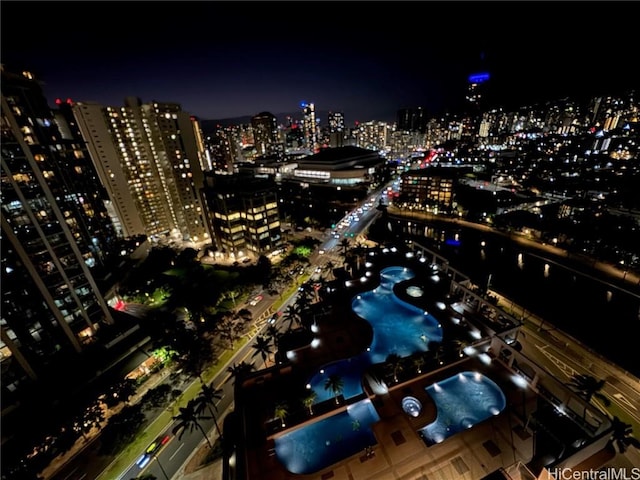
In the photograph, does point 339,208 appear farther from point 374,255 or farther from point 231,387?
point 231,387

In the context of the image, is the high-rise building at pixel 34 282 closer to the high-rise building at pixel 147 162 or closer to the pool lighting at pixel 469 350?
the high-rise building at pixel 147 162

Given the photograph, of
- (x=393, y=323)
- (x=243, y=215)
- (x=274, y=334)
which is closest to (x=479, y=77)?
(x=243, y=215)

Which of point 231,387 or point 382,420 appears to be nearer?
point 382,420

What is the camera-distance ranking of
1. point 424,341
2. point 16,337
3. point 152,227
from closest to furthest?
point 16,337 < point 424,341 < point 152,227

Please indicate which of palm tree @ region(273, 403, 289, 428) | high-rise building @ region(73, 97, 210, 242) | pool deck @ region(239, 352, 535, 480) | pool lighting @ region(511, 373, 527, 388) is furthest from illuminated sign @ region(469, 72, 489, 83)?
palm tree @ region(273, 403, 289, 428)

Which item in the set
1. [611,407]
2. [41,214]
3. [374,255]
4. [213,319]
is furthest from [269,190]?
[611,407]

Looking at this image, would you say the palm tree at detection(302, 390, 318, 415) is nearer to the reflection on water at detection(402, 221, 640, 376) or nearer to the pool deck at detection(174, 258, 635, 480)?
the pool deck at detection(174, 258, 635, 480)

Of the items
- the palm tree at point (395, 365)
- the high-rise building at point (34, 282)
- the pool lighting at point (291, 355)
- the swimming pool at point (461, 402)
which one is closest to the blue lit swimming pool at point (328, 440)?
the palm tree at point (395, 365)
